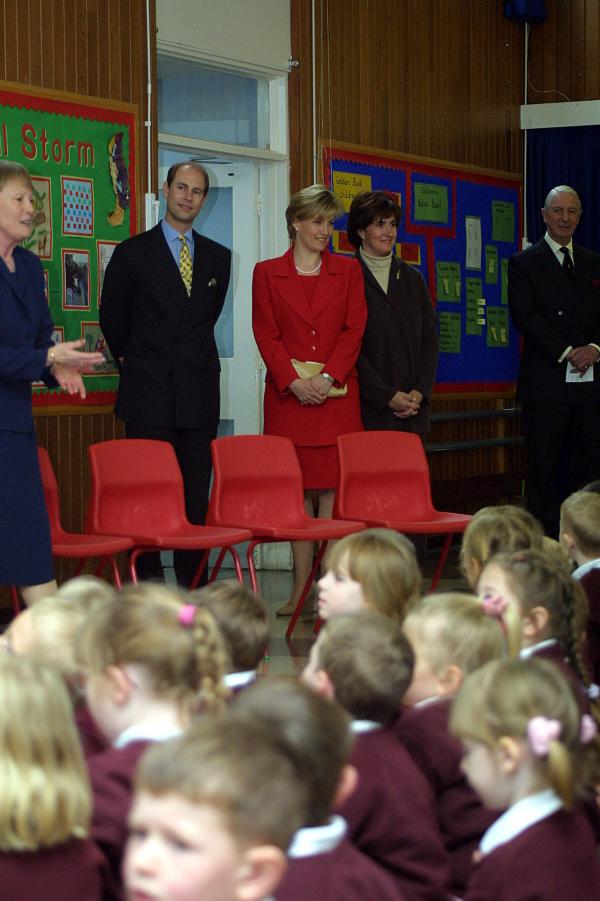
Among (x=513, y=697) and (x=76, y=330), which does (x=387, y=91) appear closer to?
(x=76, y=330)

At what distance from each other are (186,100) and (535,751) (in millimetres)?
5665

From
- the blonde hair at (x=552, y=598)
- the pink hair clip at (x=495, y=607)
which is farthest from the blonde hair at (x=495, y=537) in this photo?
the pink hair clip at (x=495, y=607)

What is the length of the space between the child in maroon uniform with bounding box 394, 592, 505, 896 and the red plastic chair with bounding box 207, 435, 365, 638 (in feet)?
9.21

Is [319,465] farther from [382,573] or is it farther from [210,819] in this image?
[210,819]

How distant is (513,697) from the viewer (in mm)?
2070

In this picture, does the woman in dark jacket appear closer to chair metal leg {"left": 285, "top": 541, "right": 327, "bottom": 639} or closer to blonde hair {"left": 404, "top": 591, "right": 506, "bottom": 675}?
chair metal leg {"left": 285, "top": 541, "right": 327, "bottom": 639}

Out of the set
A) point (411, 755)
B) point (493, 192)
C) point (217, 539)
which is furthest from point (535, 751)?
point (493, 192)

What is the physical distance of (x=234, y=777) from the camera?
A: 4.76 feet

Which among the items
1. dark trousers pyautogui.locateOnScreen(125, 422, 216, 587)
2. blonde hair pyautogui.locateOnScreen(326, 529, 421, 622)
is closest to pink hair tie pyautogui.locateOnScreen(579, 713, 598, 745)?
blonde hair pyautogui.locateOnScreen(326, 529, 421, 622)

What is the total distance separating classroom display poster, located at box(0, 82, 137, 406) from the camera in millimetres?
5953

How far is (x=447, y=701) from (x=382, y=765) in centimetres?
36

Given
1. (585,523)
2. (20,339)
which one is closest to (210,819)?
(585,523)

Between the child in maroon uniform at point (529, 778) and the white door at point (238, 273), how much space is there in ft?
17.9

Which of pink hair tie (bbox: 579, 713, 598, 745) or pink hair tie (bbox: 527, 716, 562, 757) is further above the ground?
pink hair tie (bbox: 527, 716, 562, 757)
